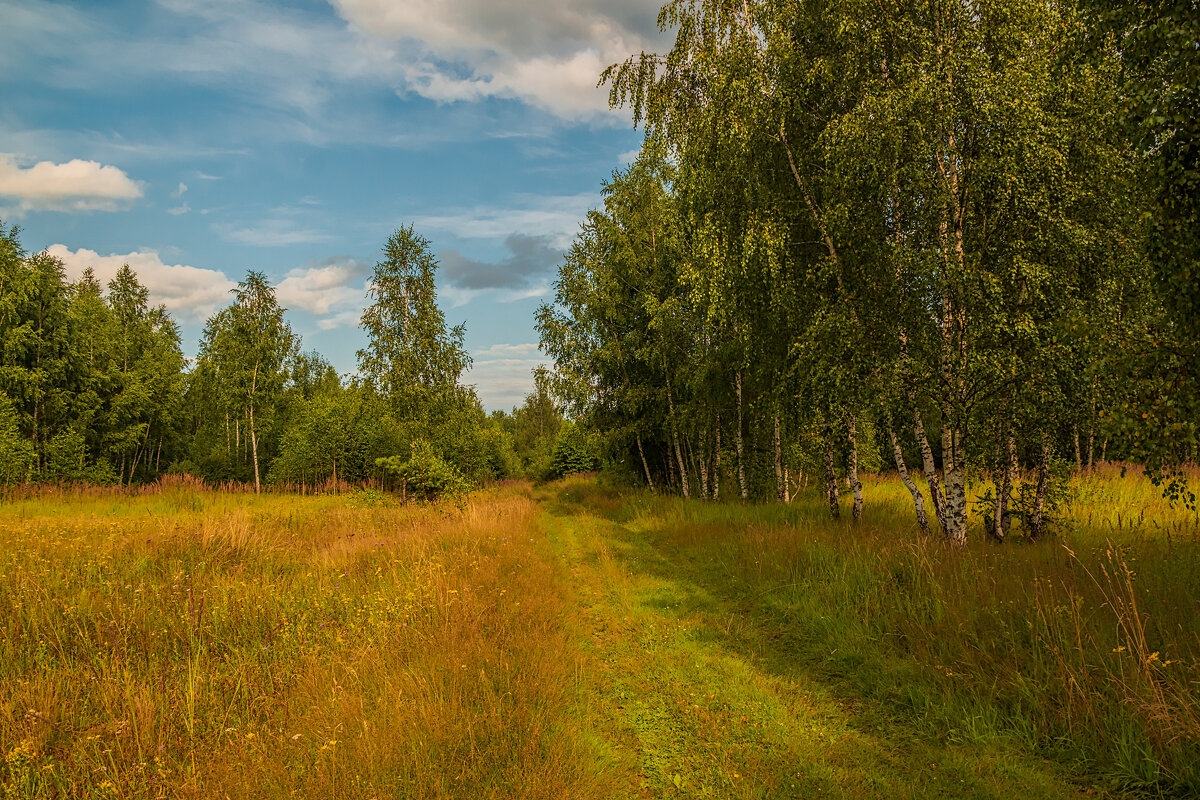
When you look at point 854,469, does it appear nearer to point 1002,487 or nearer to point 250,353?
point 1002,487

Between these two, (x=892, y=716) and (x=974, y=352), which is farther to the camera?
(x=974, y=352)

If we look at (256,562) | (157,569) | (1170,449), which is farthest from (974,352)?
(157,569)

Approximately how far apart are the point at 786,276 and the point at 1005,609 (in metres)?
6.60

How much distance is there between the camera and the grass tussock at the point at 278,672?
3.40 metres

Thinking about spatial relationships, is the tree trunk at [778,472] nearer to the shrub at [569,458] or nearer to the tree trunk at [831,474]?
the tree trunk at [831,474]

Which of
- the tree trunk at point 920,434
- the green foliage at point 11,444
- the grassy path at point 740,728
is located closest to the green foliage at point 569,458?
the green foliage at point 11,444

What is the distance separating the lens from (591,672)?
5.77 meters

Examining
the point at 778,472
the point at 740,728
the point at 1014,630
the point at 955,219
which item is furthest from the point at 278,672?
the point at 778,472

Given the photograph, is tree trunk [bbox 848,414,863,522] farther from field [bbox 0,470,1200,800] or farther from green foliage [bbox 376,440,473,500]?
green foliage [bbox 376,440,473,500]

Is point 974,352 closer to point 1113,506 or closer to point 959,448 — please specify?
point 959,448

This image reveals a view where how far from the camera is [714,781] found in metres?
3.90

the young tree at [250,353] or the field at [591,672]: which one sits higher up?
the young tree at [250,353]

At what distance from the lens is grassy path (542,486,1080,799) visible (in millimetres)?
3783

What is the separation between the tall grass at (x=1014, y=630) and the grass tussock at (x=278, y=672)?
137 inches
